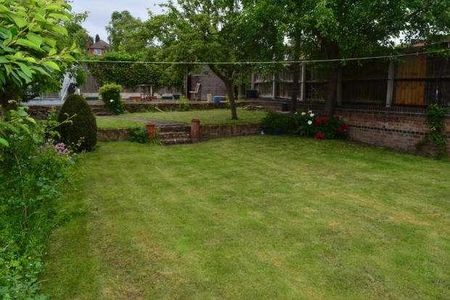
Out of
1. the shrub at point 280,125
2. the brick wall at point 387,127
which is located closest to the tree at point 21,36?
the brick wall at point 387,127

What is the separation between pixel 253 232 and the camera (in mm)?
6531

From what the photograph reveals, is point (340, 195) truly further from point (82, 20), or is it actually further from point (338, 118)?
point (82, 20)

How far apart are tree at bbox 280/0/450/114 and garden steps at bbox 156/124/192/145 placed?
530cm

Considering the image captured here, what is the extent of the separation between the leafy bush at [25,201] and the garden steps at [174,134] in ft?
16.1

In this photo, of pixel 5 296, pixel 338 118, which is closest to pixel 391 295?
pixel 5 296

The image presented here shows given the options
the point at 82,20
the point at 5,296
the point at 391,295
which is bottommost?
the point at 391,295

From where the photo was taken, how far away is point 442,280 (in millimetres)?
5055

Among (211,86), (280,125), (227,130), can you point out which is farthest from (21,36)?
(211,86)

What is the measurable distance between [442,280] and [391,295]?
80 centimetres

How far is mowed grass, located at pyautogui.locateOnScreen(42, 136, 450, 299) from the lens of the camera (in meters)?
4.91

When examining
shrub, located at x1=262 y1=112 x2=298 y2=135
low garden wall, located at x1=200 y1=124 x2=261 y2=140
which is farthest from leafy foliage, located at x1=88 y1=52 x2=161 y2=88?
shrub, located at x1=262 y1=112 x2=298 y2=135

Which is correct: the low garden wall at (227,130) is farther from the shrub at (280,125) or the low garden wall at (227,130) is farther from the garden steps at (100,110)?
the garden steps at (100,110)

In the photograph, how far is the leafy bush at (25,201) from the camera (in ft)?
12.9

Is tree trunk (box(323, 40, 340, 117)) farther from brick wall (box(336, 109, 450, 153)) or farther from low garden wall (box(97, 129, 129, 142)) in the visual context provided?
low garden wall (box(97, 129, 129, 142))
